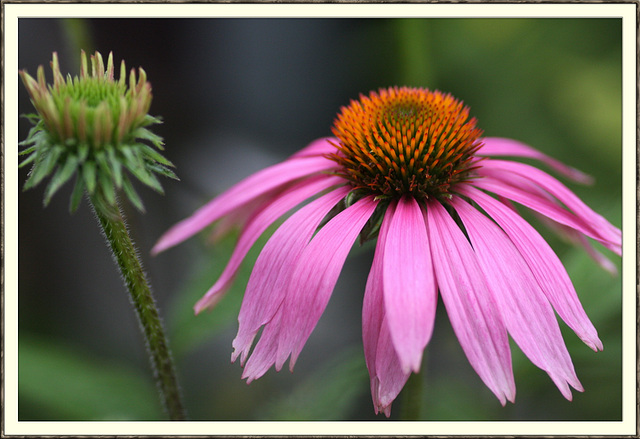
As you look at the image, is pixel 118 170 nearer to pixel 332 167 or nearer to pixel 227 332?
pixel 332 167

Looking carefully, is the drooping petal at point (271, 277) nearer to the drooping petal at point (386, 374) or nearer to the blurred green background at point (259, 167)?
the drooping petal at point (386, 374)

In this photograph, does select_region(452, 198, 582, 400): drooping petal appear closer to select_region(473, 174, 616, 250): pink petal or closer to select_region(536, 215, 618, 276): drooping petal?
select_region(473, 174, 616, 250): pink petal

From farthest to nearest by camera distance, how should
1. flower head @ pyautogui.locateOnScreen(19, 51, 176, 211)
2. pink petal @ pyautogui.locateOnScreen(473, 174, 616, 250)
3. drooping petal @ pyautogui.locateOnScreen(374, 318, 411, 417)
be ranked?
pink petal @ pyautogui.locateOnScreen(473, 174, 616, 250)
drooping petal @ pyautogui.locateOnScreen(374, 318, 411, 417)
flower head @ pyautogui.locateOnScreen(19, 51, 176, 211)

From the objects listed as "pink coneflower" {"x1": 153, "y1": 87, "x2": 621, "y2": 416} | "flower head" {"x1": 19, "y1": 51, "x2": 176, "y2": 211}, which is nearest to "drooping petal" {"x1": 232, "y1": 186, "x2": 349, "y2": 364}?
"pink coneflower" {"x1": 153, "y1": 87, "x2": 621, "y2": 416}

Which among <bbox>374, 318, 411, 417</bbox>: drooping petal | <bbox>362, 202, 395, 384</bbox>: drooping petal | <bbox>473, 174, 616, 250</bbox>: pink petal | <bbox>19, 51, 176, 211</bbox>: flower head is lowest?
<bbox>374, 318, 411, 417</bbox>: drooping petal

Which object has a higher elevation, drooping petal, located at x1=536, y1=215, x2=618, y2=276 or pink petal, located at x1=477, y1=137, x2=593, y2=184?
pink petal, located at x1=477, y1=137, x2=593, y2=184

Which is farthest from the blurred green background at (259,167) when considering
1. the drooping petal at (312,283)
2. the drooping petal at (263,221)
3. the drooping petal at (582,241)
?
the drooping petal at (312,283)
